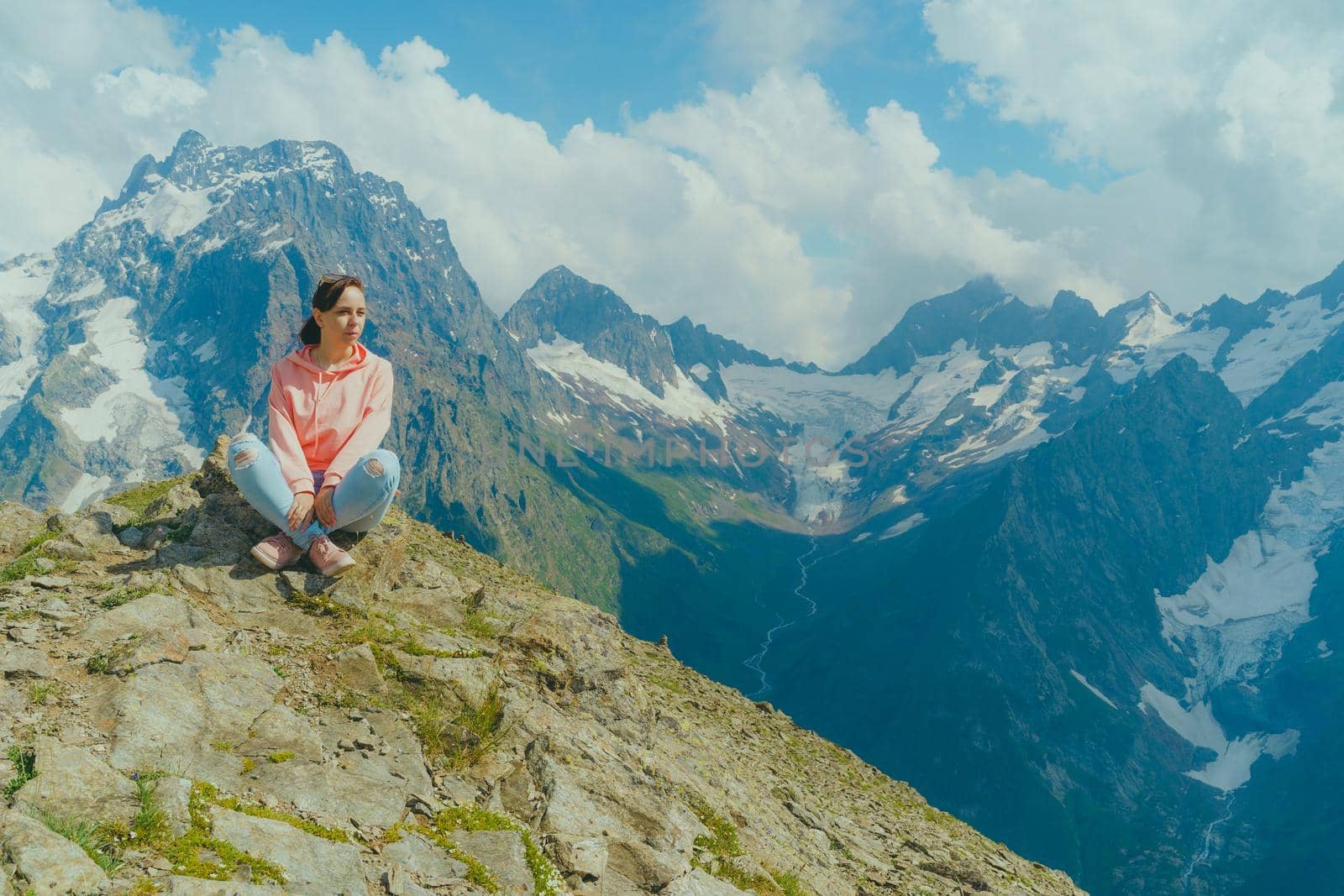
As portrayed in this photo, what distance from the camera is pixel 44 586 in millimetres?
10648

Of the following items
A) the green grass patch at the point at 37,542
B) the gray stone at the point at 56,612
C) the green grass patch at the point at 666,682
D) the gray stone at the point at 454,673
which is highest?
the green grass patch at the point at 666,682

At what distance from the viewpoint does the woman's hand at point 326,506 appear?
37.2 feet

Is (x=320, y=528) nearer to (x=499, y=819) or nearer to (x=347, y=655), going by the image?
(x=347, y=655)

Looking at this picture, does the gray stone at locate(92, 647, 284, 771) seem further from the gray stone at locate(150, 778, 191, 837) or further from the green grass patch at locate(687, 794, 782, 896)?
the green grass patch at locate(687, 794, 782, 896)

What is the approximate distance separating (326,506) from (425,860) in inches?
228

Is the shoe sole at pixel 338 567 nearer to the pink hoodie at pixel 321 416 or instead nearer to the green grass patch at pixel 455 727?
the pink hoodie at pixel 321 416

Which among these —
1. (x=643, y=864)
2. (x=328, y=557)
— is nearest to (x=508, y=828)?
(x=643, y=864)

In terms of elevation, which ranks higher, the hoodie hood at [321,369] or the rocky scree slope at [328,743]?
the hoodie hood at [321,369]

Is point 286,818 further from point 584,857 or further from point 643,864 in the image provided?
point 643,864

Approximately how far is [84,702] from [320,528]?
13.6 ft

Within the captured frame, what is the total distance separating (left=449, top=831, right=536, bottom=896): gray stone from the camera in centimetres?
770

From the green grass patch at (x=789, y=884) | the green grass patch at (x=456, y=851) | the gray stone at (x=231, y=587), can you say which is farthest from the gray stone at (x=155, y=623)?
the green grass patch at (x=789, y=884)

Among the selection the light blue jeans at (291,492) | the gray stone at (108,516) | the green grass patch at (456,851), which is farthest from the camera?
the gray stone at (108,516)

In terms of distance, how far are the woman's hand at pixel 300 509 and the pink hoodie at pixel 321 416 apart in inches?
8.9
